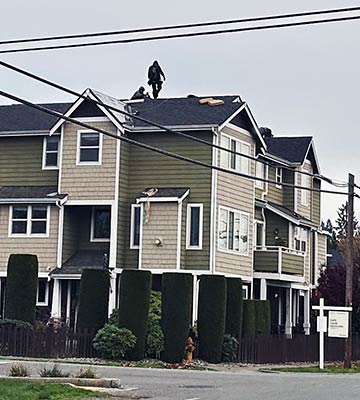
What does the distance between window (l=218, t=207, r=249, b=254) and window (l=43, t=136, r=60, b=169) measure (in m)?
7.66

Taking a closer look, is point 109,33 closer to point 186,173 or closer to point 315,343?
point 186,173

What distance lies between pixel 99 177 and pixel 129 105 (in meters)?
5.28

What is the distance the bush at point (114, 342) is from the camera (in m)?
33.8

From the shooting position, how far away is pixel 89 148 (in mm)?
43125

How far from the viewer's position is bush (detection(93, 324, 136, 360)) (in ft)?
111

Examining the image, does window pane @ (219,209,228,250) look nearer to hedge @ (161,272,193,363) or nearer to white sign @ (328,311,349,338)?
white sign @ (328,311,349,338)

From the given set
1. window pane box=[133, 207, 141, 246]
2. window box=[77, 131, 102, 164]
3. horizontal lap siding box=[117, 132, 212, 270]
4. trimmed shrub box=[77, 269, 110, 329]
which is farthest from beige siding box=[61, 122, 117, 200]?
trimmed shrub box=[77, 269, 110, 329]

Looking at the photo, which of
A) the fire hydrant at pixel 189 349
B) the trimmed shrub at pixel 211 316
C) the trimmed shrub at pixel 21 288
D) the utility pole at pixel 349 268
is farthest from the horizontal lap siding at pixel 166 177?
the trimmed shrub at pixel 21 288

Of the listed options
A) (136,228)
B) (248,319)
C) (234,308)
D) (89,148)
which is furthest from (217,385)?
(89,148)

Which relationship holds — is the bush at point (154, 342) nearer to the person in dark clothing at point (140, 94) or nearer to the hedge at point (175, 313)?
the hedge at point (175, 313)

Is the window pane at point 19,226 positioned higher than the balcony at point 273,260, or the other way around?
the window pane at point 19,226

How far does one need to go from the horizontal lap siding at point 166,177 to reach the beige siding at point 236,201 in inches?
25.9

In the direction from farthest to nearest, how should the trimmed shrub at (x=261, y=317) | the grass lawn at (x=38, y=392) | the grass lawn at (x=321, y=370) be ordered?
1. the trimmed shrub at (x=261, y=317)
2. the grass lawn at (x=321, y=370)
3. the grass lawn at (x=38, y=392)

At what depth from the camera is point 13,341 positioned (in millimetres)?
33688
